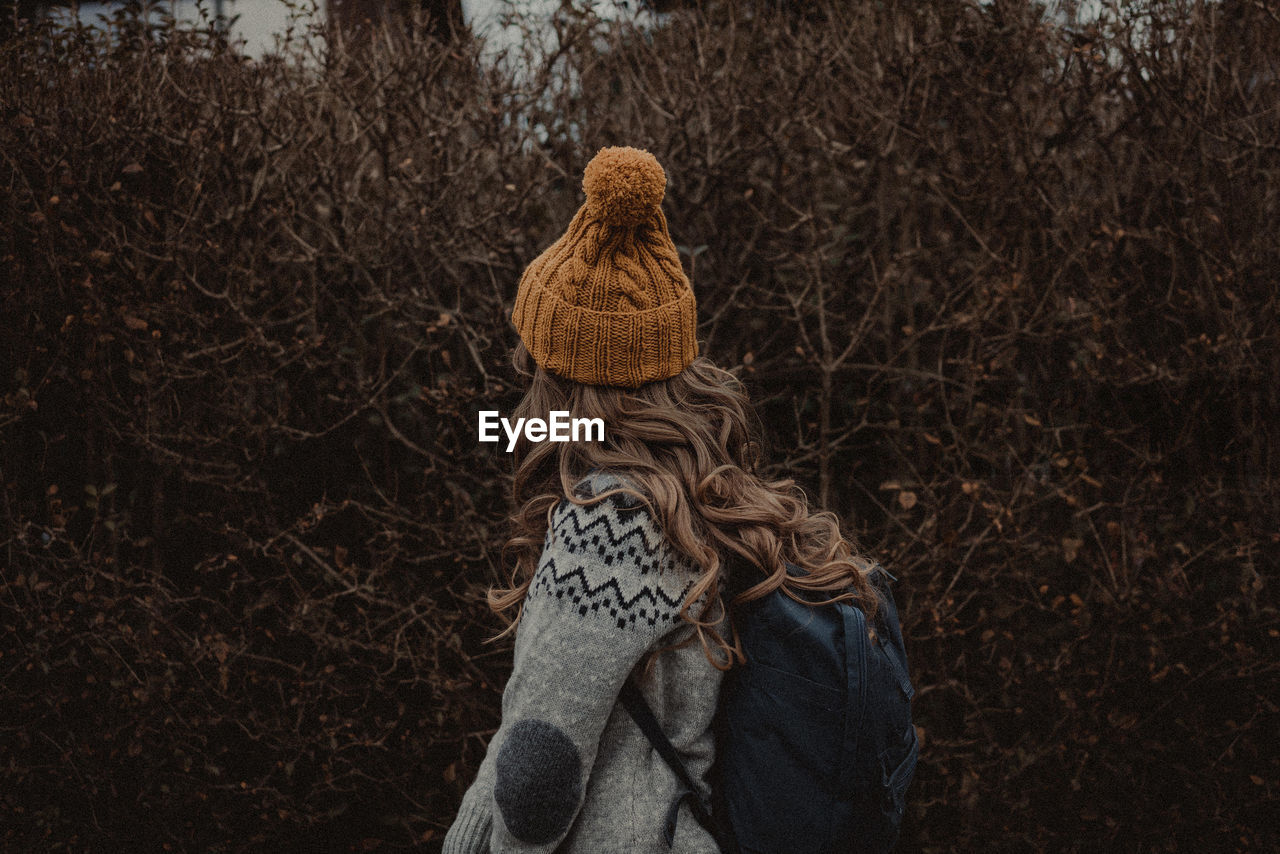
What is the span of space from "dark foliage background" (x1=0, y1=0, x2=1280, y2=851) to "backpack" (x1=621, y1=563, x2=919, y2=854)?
1.59 metres

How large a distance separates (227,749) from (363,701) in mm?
563

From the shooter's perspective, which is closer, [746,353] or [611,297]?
[611,297]

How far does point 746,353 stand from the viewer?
297 cm

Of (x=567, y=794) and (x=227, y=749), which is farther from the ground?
(x=567, y=794)

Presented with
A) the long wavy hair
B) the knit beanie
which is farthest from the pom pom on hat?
the long wavy hair

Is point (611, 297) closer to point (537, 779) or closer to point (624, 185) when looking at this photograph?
point (624, 185)

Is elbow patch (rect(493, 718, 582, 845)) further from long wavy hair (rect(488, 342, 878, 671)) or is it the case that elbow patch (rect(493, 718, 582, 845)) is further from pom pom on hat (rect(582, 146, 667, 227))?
pom pom on hat (rect(582, 146, 667, 227))

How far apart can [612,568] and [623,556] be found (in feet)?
0.09

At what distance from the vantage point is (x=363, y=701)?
3.11 metres

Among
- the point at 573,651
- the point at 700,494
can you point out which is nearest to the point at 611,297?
the point at 700,494

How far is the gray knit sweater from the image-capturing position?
127 cm

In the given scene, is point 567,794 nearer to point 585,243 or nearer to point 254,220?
point 585,243

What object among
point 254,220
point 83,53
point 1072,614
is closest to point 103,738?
point 254,220

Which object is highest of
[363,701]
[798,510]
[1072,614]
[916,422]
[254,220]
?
[254,220]
